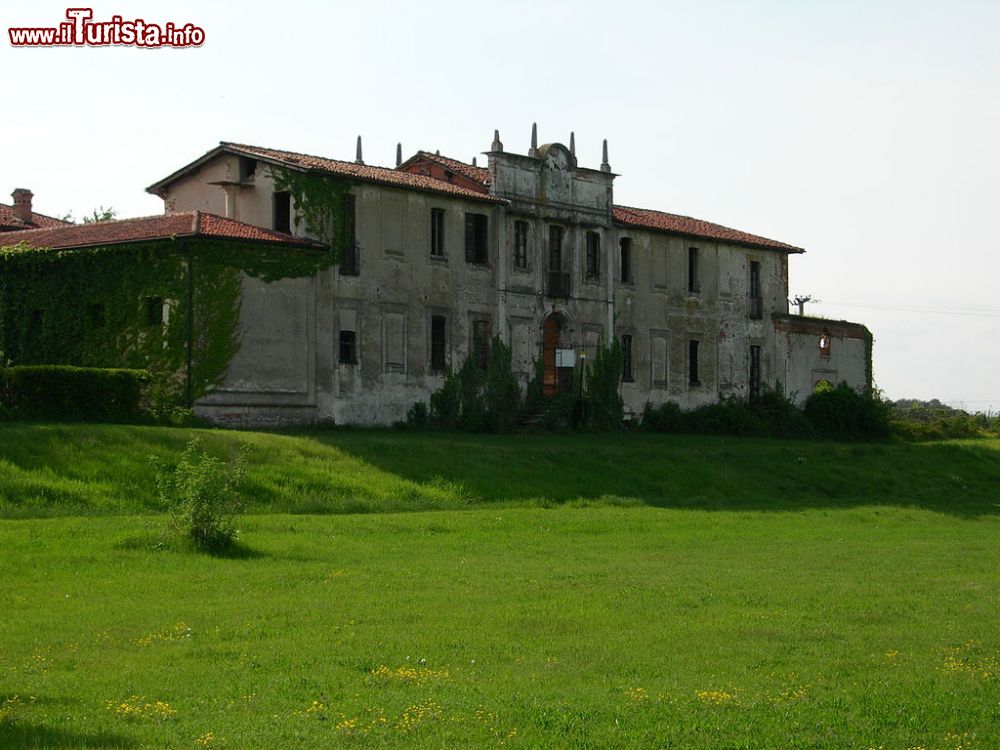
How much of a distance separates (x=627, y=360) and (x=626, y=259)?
3784 mm

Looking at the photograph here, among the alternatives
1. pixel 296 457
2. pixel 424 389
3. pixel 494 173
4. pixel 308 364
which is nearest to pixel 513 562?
pixel 296 457

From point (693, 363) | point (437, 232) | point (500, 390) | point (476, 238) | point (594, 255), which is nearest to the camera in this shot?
point (437, 232)

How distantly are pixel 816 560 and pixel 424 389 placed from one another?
24.8 meters

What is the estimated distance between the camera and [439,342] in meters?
49.5

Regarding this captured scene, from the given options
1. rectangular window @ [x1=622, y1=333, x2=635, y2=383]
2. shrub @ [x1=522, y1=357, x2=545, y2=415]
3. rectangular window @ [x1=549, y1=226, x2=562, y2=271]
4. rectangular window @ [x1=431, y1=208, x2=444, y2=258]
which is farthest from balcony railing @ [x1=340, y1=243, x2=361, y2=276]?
rectangular window @ [x1=622, y1=333, x2=635, y2=383]

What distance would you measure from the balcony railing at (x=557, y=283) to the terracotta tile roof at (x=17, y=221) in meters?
18.3

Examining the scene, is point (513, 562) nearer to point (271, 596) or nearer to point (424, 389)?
point (271, 596)

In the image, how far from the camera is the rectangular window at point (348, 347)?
46.2 meters

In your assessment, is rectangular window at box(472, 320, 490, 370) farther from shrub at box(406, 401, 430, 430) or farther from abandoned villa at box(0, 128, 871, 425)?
shrub at box(406, 401, 430, 430)

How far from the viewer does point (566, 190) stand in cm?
5381

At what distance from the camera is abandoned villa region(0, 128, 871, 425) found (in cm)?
4462

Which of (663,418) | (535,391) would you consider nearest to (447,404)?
(535,391)

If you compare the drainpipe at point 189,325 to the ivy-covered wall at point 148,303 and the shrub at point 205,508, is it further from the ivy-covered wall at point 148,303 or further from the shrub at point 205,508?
the shrub at point 205,508

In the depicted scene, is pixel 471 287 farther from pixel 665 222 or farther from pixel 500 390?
pixel 665 222
